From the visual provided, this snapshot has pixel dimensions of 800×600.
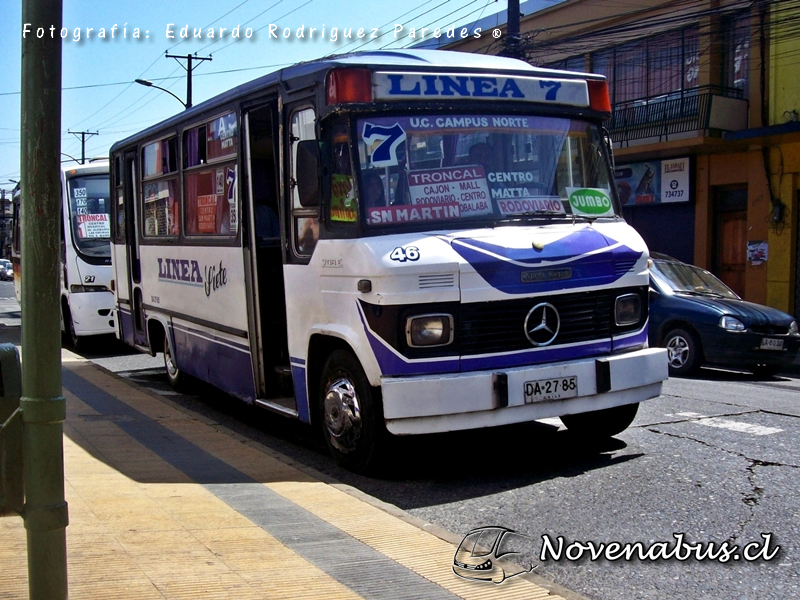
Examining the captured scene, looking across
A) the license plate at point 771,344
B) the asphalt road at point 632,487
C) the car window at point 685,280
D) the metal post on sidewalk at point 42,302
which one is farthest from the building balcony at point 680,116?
the metal post on sidewalk at point 42,302

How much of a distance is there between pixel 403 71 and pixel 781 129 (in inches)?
580

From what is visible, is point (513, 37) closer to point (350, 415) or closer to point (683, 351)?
point (683, 351)

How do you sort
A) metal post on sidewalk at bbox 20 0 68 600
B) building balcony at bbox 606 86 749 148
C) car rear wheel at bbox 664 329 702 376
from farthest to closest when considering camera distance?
building balcony at bbox 606 86 749 148 → car rear wheel at bbox 664 329 702 376 → metal post on sidewalk at bbox 20 0 68 600

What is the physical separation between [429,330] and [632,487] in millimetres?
1604

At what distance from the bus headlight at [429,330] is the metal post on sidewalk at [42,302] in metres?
2.90

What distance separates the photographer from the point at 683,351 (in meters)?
12.7

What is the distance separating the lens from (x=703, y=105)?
20.2 metres

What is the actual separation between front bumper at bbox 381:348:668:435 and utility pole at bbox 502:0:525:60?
11765 millimetres

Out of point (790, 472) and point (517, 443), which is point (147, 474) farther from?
point (790, 472)

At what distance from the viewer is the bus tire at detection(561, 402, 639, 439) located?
273 inches

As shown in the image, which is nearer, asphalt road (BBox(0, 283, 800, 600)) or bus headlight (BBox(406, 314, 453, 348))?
asphalt road (BBox(0, 283, 800, 600))

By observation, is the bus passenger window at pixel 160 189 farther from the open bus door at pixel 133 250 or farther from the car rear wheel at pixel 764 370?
the car rear wheel at pixel 764 370

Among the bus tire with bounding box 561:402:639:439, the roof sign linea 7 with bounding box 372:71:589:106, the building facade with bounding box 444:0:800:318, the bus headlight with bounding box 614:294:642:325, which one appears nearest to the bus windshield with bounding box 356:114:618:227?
the roof sign linea 7 with bounding box 372:71:589:106

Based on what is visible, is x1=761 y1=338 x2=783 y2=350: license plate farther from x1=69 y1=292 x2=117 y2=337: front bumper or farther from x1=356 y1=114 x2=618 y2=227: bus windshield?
x1=69 y1=292 x2=117 y2=337: front bumper
